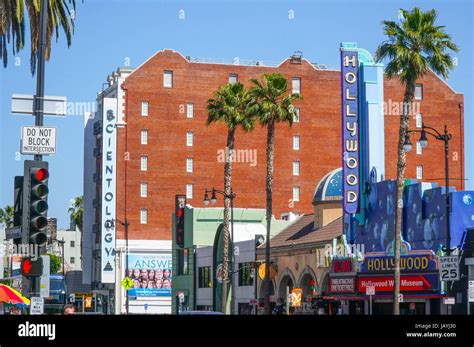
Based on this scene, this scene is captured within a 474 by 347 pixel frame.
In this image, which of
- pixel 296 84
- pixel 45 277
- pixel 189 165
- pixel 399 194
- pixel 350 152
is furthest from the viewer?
pixel 296 84

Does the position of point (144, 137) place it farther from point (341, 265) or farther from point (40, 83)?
point (40, 83)

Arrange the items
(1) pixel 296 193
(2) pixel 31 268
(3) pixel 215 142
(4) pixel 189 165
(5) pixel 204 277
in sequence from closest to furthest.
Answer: (2) pixel 31 268 < (5) pixel 204 277 < (4) pixel 189 165 < (3) pixel 215 142 < (1) pixel 296 193

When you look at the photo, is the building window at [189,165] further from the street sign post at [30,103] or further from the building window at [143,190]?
the street sign post at [30,103]

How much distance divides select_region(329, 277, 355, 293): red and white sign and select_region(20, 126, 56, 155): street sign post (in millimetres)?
36776

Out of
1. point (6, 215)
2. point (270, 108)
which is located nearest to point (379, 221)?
point (270, 108)

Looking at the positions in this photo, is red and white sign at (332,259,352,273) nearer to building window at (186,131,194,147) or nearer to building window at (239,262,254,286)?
building window at (239,262,254,286)

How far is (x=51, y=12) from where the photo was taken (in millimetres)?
31375

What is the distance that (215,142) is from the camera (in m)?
102

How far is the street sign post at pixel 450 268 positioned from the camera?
117ft

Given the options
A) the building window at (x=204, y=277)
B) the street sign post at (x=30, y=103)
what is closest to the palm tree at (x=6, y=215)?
the building window at (x=204, y=277)

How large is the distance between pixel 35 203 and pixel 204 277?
213ft

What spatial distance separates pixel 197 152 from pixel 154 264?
12599mm

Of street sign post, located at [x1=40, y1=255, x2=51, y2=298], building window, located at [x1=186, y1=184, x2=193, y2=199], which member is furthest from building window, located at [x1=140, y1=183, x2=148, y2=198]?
street sign post, located at [x1=40, y1=255, x2=51, y2=298]

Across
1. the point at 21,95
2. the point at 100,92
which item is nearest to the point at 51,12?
the point at 21,95
